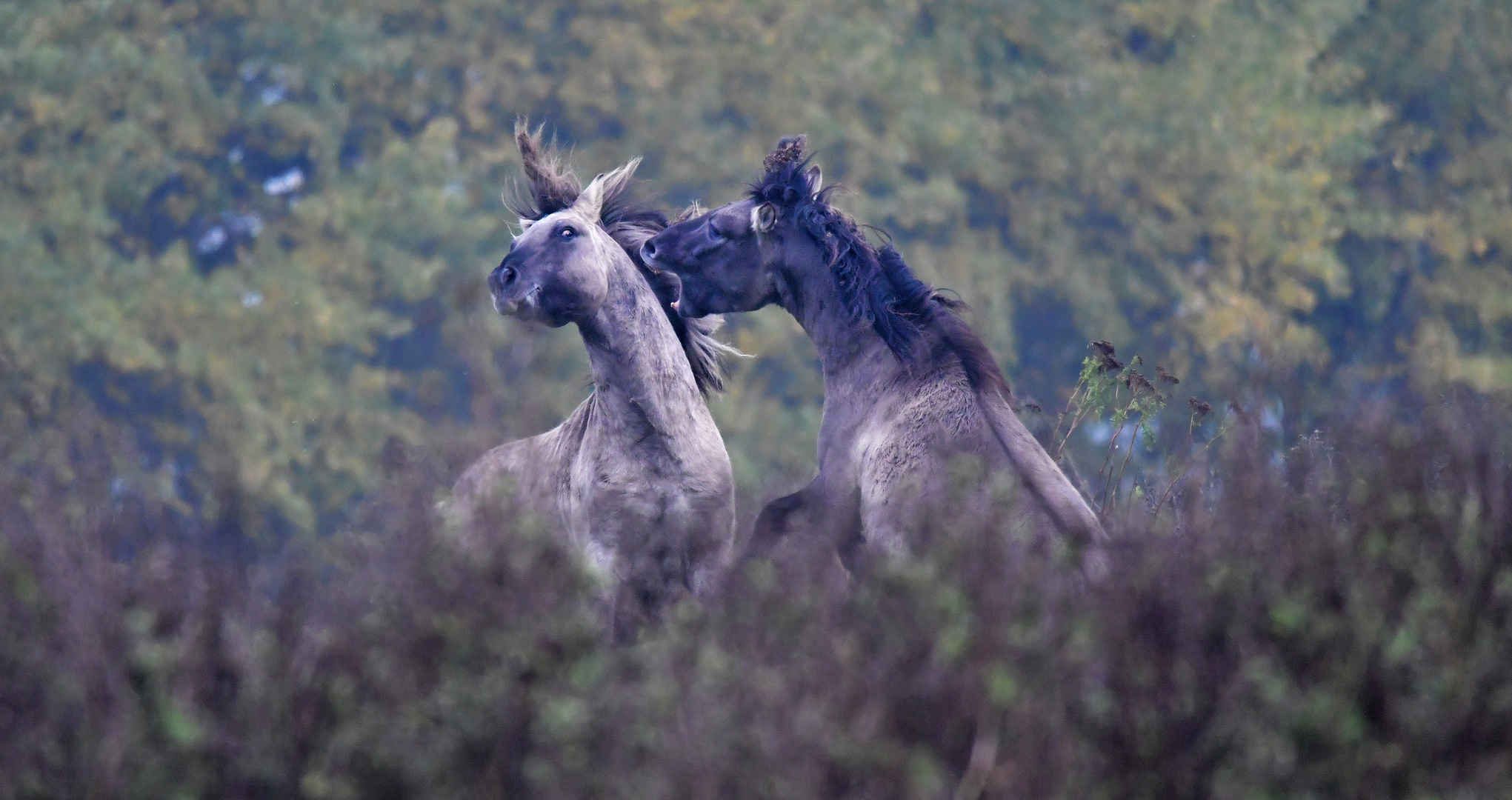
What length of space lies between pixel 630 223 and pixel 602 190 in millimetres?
236

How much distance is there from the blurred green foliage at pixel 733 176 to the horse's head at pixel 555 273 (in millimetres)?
7998

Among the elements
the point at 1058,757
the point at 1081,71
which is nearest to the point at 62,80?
the point at 1081,71

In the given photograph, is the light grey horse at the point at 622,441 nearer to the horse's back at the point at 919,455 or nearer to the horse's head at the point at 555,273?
the horse's head at the point at 555,273

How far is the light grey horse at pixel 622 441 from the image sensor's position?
621 centimetres

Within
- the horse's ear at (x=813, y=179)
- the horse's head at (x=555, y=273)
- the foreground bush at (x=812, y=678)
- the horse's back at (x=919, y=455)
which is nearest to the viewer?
the foreground bush at (x=812, y=678)

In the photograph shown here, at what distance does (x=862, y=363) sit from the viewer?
22.0 feet

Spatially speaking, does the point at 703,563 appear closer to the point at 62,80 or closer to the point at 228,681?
the point at 228,681

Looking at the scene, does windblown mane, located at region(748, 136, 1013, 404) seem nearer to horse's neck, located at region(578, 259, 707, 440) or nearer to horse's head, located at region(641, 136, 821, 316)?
horse's head, located at region(641, 136, 821, 316)

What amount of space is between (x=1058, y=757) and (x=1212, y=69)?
14.7 metres

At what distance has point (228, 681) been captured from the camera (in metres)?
3.95

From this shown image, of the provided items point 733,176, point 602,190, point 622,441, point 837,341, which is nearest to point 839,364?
point 837,341

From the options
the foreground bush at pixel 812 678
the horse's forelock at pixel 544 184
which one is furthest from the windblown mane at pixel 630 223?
the foreground bush at pixel 812 678

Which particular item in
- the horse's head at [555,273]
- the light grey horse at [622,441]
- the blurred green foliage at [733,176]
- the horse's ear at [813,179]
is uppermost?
the horse's ear at [813,179]

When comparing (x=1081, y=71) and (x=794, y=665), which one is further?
(x=1081, y=71)
